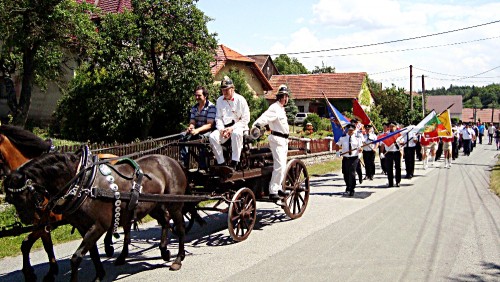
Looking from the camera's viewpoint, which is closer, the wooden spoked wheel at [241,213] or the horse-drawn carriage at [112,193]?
the horse-drawn carriage at [112,193]

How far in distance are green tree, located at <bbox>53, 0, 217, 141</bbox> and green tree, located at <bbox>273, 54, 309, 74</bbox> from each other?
201 feet

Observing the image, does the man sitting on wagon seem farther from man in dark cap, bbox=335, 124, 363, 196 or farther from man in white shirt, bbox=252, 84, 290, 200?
man in dark cap, bbox=335, 124, 363, 196

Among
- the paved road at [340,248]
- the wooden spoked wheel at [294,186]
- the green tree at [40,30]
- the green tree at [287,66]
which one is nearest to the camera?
the paved road at [340,248]

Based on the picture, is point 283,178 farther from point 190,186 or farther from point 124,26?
point 124,26

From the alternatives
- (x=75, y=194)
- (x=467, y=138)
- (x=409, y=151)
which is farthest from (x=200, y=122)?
(x=467, y=138)

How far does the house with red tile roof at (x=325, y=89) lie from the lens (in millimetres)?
51219

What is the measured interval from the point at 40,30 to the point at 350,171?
37.4 feet

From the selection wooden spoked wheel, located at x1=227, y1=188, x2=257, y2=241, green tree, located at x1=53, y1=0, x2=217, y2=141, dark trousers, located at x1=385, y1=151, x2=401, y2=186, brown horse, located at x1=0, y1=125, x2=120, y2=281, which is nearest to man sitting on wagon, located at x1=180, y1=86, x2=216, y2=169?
wooden spoked wheel, located at x1=227, y1=188, x2=257, y2=241

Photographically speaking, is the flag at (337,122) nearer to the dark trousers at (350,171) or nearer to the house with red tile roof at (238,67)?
the dark trousers at (350,171)

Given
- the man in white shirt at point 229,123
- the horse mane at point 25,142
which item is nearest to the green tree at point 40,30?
the man in white shirt at point 229,123

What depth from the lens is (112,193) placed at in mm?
6074

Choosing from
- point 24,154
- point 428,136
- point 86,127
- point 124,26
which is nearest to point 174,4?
point 124,26

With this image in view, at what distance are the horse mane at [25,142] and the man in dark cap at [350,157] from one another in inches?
353

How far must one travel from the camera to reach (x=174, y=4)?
2027 centimetres
